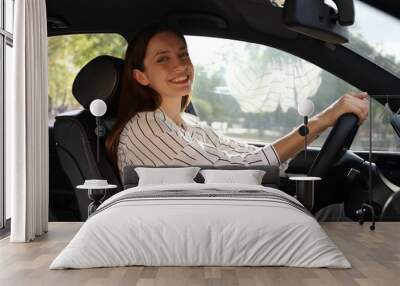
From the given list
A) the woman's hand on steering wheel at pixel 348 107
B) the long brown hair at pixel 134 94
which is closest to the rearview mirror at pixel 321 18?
the woman's hand on steering wheel at pixel 348 107

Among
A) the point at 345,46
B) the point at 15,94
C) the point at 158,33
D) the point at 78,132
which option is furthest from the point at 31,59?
the point at 345,46

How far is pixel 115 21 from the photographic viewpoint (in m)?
6.43

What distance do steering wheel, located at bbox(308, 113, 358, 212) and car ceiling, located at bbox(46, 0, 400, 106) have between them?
0.47m

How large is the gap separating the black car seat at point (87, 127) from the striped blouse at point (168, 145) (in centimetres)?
20

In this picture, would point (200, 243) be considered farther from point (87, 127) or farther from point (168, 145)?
point (87, 127)

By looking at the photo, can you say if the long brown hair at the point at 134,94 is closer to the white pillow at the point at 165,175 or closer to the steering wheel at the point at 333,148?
the white pillow at the point at 165,175

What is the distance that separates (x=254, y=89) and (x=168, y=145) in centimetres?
106

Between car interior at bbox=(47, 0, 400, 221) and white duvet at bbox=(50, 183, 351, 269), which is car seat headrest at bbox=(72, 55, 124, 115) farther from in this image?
white duvet at bbox=(50, 183, 351, 269)

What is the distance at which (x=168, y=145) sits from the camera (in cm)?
632

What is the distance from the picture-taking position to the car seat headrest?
→ 20.7ft

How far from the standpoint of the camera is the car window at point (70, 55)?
6406 mm

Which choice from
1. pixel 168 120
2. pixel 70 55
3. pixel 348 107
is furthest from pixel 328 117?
pixel 70 55

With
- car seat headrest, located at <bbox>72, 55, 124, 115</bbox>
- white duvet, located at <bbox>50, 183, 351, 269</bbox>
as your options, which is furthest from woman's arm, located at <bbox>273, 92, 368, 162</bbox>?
white duvet, located at <bbox>50, 183, 351, 269</bbox>

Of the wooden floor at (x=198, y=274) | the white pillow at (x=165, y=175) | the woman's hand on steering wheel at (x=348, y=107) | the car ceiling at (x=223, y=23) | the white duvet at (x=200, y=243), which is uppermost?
the car ceiling at (x=223, y=23)
